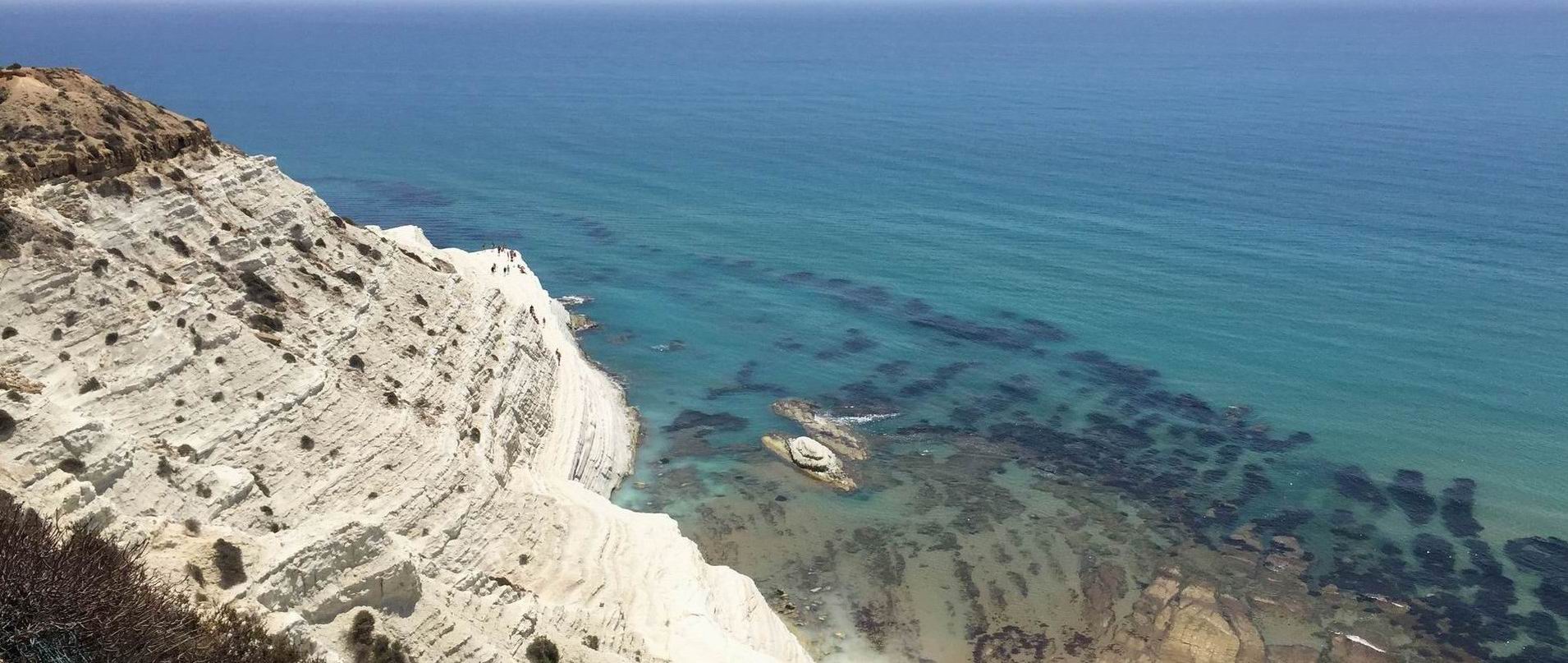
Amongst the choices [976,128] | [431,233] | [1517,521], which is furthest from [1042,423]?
[976,128]

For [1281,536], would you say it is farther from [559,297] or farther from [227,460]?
[559,297]

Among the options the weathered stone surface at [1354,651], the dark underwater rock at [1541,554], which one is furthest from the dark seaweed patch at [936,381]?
the dark underwater rock at [1541,554]

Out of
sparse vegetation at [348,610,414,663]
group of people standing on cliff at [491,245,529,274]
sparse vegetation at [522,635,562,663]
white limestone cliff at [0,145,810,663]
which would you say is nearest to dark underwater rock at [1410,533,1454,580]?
white limestone cliff at [0,145,810,663]

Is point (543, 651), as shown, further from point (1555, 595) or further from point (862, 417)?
point (1555, 595)

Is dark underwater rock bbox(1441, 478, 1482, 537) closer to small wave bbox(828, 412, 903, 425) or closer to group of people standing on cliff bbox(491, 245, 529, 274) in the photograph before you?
small wave bbox(828, 412, 903, 425)

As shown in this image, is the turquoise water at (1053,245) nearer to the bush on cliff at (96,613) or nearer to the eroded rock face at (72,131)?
the eroded rock face at (72,131)

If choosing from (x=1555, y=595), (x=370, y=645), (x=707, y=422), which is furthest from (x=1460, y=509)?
(x=370, y=645)
